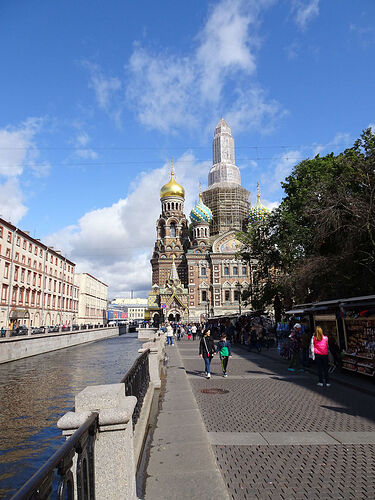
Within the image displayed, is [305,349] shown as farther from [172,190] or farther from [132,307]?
[132,307]

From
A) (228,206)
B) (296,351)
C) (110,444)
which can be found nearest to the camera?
(110,444)

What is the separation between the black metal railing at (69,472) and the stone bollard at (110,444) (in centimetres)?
10

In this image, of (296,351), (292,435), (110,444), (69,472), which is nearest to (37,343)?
(296,351)

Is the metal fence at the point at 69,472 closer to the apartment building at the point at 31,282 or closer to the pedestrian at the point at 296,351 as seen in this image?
the pedestrian at the point at 296,351

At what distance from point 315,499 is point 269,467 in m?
0.98

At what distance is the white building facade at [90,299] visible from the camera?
235 ft

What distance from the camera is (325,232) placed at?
1780cm

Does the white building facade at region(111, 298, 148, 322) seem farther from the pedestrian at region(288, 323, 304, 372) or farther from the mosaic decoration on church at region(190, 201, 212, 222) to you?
the pedestrian at region(288, 323, 304, 372)

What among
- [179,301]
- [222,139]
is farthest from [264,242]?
[222,139]

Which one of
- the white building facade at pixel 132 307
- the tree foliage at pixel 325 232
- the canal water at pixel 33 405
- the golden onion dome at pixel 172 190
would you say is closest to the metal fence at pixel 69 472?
the canal water at pixel 33 405

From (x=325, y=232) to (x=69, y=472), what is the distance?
1721cm

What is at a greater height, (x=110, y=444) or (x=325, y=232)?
(x=325, y=232)

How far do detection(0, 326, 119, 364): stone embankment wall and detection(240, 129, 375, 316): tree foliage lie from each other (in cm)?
1764

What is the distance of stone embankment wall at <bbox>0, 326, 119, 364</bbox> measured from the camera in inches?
901
